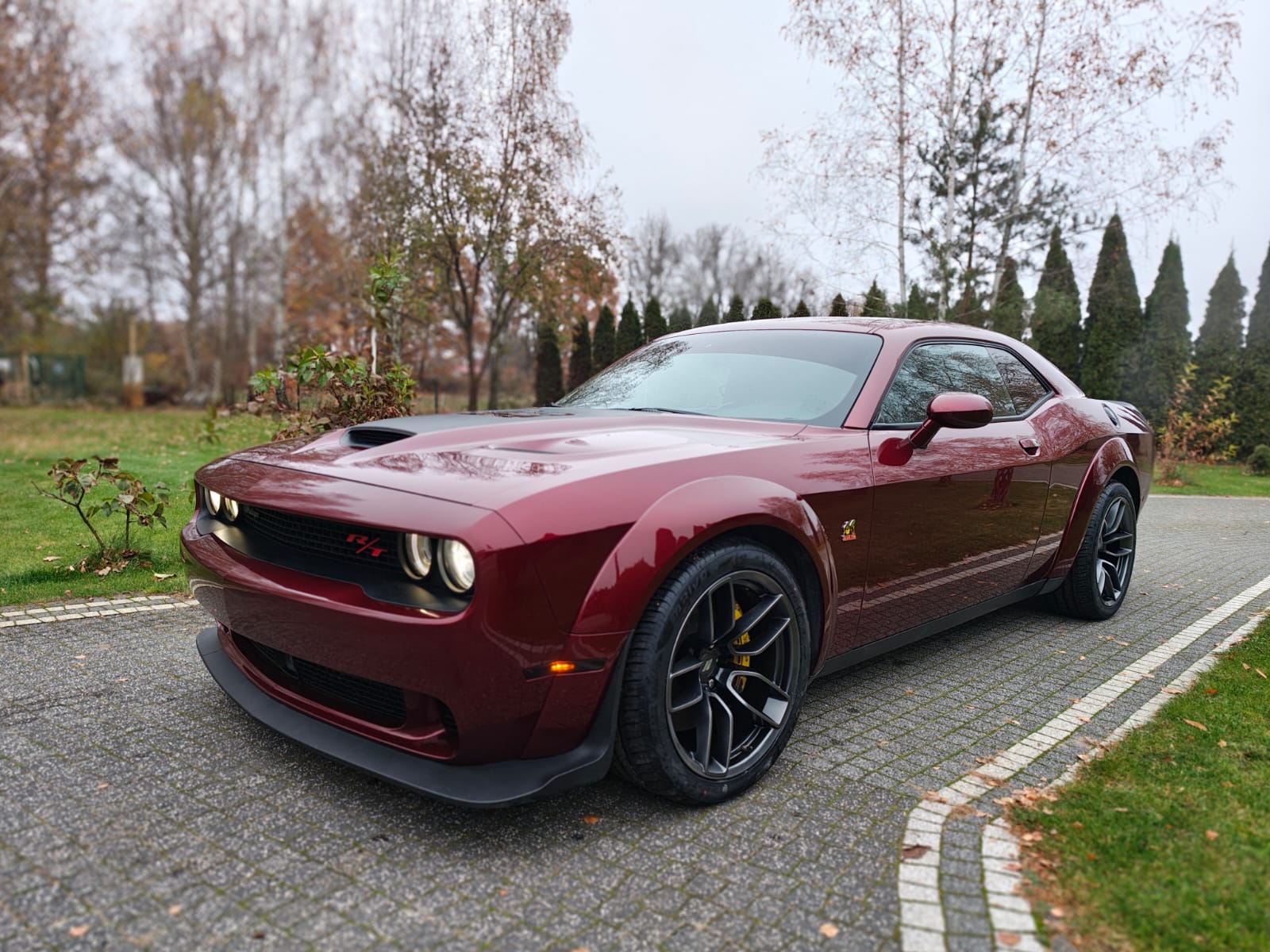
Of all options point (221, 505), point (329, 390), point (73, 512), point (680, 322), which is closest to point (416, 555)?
point (221, 505)

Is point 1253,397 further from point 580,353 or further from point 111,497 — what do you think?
Answer: point 111,497

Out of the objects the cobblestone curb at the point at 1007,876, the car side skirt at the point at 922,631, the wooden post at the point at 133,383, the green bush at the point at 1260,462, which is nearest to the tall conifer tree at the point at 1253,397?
the green bush at the point at 1260,462

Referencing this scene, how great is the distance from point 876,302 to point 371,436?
13595mm

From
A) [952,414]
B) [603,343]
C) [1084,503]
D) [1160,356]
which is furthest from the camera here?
[603,343]

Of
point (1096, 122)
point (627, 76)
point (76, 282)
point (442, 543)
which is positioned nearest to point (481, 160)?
point (627, 76)

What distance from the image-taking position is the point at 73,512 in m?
6.86

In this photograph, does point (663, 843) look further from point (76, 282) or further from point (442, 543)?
point (76, 282)

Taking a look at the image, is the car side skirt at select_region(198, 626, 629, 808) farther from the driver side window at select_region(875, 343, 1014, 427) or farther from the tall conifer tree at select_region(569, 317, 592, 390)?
the tall conifer tree at select_region(569, 317, 592, 390)

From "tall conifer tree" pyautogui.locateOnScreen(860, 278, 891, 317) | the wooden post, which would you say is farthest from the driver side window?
the wooden post

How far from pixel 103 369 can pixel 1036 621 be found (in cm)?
3677

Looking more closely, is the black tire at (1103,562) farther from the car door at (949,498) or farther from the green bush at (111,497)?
the green bush at (111,497)

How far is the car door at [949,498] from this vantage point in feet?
10.1

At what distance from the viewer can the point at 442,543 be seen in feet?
6.72

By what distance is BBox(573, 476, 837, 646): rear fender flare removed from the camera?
2.15m
